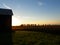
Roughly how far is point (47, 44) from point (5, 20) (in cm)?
1323

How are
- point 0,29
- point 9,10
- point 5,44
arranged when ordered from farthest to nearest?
1. point 9,10
2. point 0,29
3. point 5,44

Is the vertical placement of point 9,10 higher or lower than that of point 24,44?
higher

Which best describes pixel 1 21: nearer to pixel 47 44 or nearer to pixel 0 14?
pixel 0 14

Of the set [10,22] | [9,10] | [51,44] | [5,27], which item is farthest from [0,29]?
[51,44]

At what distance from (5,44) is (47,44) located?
4.54m

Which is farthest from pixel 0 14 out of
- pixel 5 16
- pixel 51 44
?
pixel 51 44

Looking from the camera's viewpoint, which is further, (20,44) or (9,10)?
(9,10)

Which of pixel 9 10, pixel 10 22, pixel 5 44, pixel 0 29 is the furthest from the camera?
pixel 9 10

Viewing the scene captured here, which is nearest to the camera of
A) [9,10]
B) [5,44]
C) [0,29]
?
[5,44]

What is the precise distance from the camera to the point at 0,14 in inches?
998

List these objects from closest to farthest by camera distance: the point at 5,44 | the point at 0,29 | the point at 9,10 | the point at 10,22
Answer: the point at 5,44
the point at 0,29
the point at 10,22
the point at 9,10

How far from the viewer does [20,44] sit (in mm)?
14586

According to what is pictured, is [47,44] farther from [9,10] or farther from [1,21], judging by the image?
[9,10]

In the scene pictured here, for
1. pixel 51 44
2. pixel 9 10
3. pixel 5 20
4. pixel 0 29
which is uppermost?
pixel 9 10
